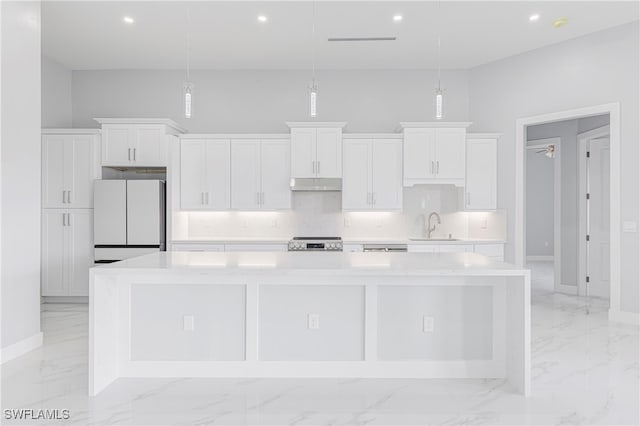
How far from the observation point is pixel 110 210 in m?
5.25

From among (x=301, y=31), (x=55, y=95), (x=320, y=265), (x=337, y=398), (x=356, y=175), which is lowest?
(x=337, y=398)

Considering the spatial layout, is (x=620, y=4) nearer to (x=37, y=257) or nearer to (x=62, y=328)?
(x=37, y=257)

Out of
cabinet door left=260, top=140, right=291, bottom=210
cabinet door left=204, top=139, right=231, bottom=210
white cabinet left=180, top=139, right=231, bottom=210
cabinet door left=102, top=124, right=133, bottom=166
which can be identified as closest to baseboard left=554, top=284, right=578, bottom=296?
cabinet door left=260, top=140, right=291, bottom=210

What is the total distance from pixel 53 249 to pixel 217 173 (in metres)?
2.27

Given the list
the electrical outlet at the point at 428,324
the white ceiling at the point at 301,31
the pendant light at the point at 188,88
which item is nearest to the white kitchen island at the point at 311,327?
the electrical outlet at the point at 428,324

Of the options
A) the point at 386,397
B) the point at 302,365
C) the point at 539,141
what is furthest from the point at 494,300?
the point at 539,141

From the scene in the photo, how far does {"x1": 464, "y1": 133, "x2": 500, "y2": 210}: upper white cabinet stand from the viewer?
18.4 feet

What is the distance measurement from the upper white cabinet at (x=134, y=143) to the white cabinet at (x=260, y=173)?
91cm

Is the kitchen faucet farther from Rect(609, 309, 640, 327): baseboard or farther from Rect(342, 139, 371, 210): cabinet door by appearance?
Rect(609, 309, 640, 327): baseboard

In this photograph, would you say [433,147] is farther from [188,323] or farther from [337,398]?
[188,323]

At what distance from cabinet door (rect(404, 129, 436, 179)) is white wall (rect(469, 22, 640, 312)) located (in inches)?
37.8

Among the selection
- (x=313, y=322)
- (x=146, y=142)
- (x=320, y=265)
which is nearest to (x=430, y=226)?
(x=313, y=322)

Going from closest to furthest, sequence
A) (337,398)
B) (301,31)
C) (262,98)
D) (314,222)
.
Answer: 1. (337,398)
2. (301,31)
3. (314,222)
4. (262,98)

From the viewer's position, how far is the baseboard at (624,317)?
4653 mm
